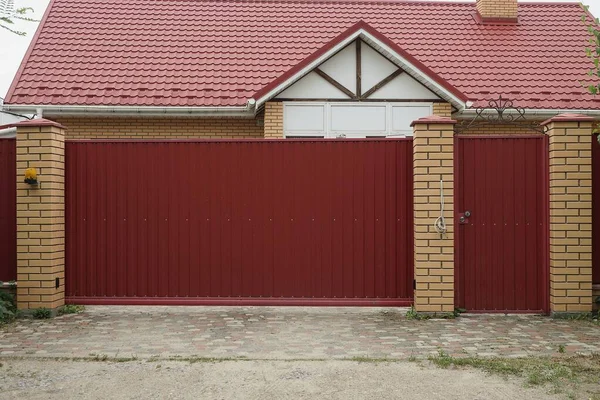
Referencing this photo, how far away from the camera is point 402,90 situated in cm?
1149

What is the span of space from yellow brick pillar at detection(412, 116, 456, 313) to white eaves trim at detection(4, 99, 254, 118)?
195 inches

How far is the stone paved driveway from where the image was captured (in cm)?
577

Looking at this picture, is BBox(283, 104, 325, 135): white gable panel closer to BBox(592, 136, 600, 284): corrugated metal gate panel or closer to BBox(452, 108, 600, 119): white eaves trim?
BBox(452, 108, 600, 119): white eaves trim

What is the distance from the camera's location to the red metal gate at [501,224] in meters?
7.31

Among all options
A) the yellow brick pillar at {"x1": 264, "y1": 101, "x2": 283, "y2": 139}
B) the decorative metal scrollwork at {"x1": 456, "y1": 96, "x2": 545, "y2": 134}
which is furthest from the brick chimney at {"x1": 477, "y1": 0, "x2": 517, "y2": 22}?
the yellow brick pillar at {"x1": 264, "y1": 101, "x2": 283, "y2": 139}

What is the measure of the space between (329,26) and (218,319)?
889 centimetres

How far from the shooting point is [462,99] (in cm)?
1103

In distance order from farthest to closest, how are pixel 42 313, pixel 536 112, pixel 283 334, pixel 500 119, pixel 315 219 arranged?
pixel 536 112 < pixel 500 119 < pixel 315 219 < pixel 42 313 < pixel 283 334

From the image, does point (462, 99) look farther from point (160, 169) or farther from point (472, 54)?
point (160, 169)

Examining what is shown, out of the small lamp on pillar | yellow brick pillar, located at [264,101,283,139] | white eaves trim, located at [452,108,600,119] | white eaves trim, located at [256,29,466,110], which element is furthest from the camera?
white eaves trim, located at [452,108,600,119]

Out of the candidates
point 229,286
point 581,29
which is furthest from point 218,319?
point 581,29

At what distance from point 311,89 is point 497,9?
6.29 m

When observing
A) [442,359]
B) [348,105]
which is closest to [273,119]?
[348,105]

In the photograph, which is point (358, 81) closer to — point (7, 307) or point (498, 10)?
point (498, 10)
